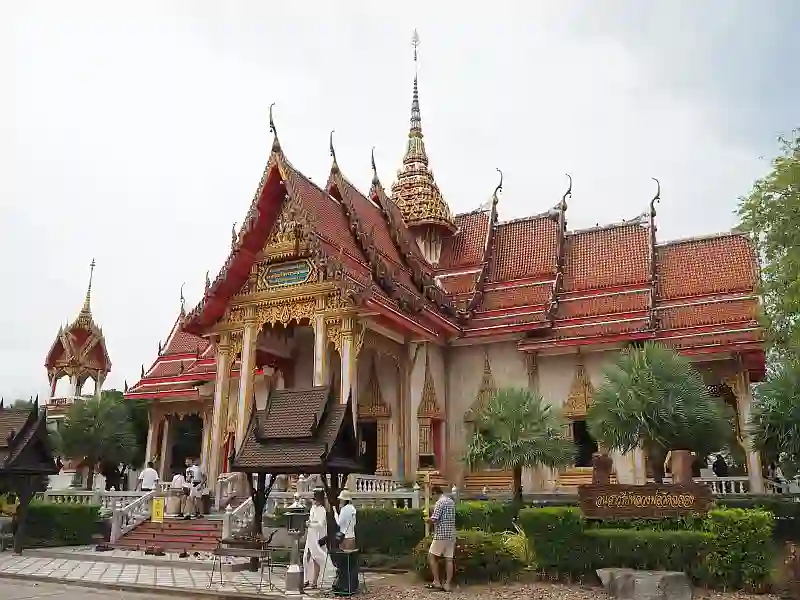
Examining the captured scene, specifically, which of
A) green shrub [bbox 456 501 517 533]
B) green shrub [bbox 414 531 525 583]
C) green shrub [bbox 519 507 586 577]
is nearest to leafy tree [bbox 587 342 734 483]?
green shrub [bbox 456 501 517 533]

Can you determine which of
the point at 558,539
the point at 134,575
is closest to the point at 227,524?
the point at 134,575

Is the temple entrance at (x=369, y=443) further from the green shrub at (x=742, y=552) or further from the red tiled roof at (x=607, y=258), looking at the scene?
the green shrub at (x=742, y=552)

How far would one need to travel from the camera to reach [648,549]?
837 centimetres

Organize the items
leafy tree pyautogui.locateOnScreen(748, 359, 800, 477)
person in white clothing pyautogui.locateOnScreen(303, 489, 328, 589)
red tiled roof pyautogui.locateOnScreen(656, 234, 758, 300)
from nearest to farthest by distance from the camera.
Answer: person in white clothing pyautogui.locateOnScreen(303, 489, 328, 589)
leafy tree pyautogui.locateOnScreen(748, 359, 800, 477)
red tiled roof pyautogui.locateOnScreen(656, 234, 758, 300)

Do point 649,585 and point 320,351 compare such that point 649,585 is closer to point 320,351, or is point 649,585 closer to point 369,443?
point 320,351

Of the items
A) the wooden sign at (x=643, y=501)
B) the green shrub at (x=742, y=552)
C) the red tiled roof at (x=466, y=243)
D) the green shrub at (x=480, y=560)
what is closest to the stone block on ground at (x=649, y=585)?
the green shrub at (x=742, y=552)

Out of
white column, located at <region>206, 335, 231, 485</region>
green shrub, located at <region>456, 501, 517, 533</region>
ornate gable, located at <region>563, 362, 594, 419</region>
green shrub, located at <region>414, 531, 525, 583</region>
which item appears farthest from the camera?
ornate gable, located at <region>563, 362, 594, 419</region>

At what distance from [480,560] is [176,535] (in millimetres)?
5906

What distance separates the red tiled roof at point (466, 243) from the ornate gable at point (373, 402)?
4.12 meters

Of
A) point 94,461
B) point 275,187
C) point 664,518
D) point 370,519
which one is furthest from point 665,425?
point 94,461

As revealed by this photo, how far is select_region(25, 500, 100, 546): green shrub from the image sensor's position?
13602 mm

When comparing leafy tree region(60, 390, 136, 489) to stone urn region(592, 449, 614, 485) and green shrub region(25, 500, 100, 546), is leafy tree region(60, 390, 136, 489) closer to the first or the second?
green shrub region(25, 500, 100, 546)

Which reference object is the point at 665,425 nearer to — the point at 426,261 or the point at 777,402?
the point at 777,402

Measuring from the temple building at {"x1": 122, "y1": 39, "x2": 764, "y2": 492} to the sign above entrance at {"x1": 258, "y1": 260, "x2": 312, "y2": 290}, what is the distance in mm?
39
